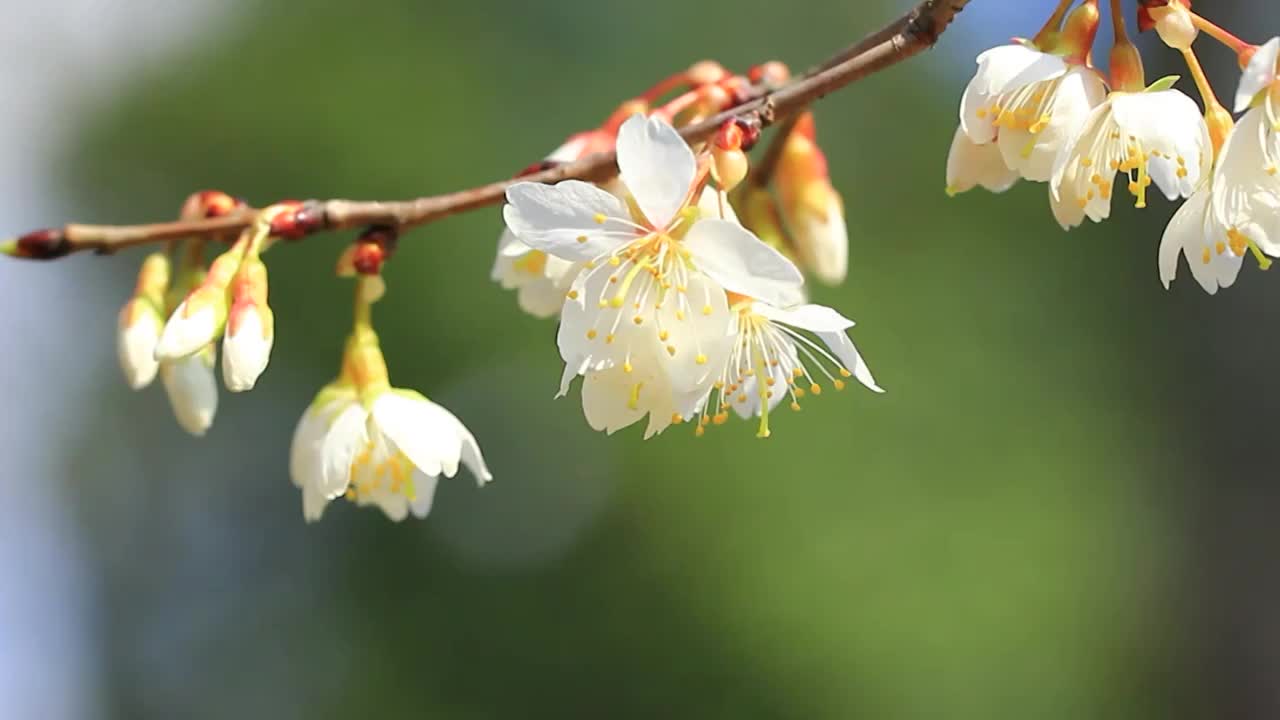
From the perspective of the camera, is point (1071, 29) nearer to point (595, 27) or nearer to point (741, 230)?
point (741, 230)

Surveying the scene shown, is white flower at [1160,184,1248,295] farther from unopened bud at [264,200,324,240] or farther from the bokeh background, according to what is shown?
the bokeh background

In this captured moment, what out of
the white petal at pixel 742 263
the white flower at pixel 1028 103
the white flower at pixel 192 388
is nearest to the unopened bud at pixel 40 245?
the white flower at pixel 192 388

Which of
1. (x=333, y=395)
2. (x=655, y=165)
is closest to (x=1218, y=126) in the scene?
(x=655, y=165)

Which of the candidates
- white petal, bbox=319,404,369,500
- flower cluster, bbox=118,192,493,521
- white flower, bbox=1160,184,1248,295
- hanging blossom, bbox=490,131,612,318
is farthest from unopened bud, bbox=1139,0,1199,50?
white petal, bbox=319,404,369,500

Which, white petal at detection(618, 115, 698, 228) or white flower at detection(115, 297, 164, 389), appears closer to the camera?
white petal at detection(618, 115, 698, 228)

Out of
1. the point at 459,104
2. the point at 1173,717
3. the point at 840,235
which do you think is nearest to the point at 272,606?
the point at 459,104

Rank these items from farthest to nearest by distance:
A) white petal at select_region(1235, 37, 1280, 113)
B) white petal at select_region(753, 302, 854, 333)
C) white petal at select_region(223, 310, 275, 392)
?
1. white petal at select_region(223, 310, 275, 392)
2. white petal at select_region(753, 302, 854, 333)
3. white petal at select_region(1235, 37, 1280, 113)

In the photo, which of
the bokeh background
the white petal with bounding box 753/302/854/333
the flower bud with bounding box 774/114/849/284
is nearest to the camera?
the white petal with bounding box 753/302/854/333
